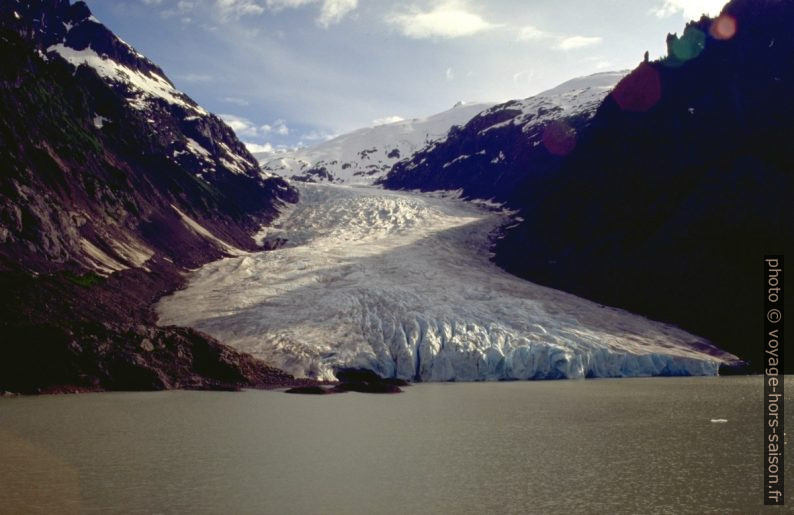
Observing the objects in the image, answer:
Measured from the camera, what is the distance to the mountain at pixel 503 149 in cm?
11025

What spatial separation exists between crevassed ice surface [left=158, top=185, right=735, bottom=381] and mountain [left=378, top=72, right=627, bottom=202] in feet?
166

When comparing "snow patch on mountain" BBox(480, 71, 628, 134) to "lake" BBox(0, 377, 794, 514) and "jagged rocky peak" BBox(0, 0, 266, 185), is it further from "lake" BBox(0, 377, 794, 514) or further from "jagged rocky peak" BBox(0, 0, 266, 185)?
"lake" BBox(0, 377, 794, 514)

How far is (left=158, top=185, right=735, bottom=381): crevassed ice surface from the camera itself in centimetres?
4341

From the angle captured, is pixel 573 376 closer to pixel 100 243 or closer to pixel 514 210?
pixel 100 243

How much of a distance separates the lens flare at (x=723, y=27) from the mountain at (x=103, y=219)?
59.9 meters

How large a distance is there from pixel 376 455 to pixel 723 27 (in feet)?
228

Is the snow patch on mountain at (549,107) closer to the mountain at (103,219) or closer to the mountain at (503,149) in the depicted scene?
the mountain at (503,149)

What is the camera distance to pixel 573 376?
44.4 m

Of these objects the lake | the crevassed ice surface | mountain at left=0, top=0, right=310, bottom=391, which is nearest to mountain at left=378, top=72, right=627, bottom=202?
mountain at left=0, top=0, right=310, bottom=391

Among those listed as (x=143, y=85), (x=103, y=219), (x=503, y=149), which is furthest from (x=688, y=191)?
(x=143, y=85)

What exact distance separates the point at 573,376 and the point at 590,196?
3420cm

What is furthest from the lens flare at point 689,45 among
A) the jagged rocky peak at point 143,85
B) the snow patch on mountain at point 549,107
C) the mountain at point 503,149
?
the jagged rocky peak at point 143,85

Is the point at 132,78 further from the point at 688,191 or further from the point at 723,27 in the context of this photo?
the point at 688,191

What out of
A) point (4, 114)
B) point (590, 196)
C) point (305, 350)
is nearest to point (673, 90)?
point (590, 196)
